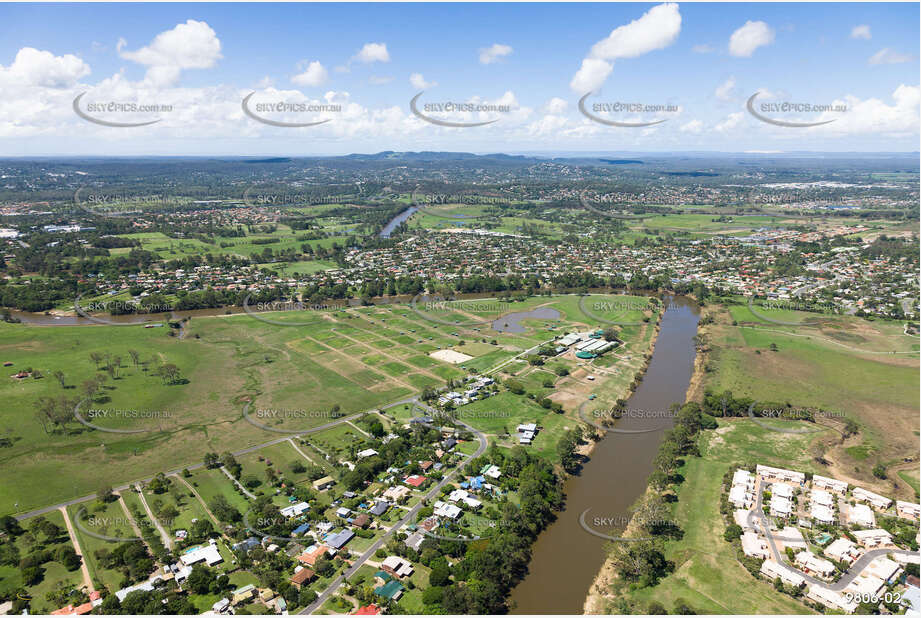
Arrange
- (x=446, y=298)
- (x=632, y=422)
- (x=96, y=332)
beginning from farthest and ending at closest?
(x=446, y=298) → (x=96, y=332) → (x=632, y=422)

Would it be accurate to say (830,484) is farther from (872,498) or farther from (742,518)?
(742,518)

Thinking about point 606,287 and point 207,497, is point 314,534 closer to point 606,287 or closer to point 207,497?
point 207,497

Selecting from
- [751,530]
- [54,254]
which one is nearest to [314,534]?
[751,530]

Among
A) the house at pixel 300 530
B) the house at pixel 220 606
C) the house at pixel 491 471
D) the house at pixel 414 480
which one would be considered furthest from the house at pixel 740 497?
the house at pixel 220 606

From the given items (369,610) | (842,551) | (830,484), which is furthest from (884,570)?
(369,610)

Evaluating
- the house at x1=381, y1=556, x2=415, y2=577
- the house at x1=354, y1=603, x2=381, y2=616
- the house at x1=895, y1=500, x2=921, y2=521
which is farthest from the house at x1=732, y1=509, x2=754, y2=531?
the house at x1=354, y1=603, x2=381, y2=616

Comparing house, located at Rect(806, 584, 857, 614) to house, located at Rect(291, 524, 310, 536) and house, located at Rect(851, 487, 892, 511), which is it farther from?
house, located at Rect(291, 524, 310, 536)
